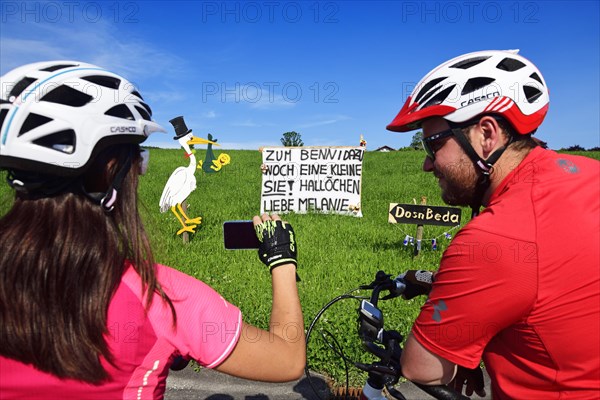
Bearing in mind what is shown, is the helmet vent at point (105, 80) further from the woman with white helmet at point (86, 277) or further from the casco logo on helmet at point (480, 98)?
the casco logo on helmet at point (480, 98)

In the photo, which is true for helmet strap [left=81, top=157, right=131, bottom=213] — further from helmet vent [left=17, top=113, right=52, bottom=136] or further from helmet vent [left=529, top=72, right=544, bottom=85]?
helmet vent [left=529, top=72, right=544, bottom=85]

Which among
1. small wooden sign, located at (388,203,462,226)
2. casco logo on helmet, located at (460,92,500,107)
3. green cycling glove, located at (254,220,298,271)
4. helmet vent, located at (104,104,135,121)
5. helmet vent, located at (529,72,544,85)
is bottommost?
green cycling glove, located at (254,220,298,271)

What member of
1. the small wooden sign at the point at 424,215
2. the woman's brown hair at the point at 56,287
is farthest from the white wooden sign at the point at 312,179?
the woman's brown hair at the point at 56,287

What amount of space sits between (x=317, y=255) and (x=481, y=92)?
5389mm

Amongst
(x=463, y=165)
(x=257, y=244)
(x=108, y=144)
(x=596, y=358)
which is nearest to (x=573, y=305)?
(x=596, y=358)

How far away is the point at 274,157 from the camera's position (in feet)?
37.1

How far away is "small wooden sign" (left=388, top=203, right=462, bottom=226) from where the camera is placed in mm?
6758

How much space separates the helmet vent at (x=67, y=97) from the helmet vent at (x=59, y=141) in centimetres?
11

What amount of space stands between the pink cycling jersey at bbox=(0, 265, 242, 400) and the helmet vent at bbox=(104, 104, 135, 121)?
22.8 inches

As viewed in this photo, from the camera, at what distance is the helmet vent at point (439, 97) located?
2.20 m

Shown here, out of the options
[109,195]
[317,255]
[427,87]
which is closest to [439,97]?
[427,87]

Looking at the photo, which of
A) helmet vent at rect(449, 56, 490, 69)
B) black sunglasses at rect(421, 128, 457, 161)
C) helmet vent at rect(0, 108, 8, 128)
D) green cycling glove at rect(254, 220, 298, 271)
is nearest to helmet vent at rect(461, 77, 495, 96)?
helmet vent at rect(449, 56, 490, 69)

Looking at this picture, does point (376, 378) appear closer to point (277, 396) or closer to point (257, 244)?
point (257, 244)

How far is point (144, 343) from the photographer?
1.31 meters
